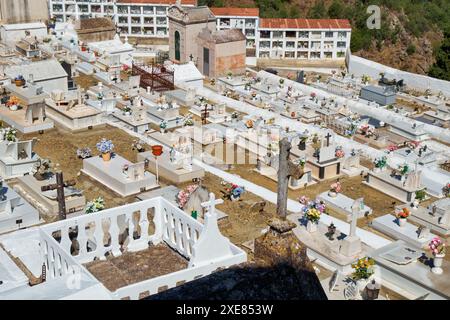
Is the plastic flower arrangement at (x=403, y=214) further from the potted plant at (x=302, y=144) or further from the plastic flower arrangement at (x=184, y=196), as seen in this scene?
the potted plant at (x=302, y=144)

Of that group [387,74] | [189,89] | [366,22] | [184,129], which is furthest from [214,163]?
[366,22]

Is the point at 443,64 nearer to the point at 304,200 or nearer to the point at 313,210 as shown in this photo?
the point at 304,200

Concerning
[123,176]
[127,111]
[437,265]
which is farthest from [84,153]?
Result: [437,265]

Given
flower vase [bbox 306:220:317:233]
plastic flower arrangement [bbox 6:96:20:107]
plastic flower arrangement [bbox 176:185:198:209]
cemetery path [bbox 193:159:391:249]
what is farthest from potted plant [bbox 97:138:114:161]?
plastic flower arrangement [bbox 6:96:20:107]

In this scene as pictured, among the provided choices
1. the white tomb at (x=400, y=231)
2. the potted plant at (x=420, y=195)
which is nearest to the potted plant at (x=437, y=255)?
the white tomb at (x=400, y=231)

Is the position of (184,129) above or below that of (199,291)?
below

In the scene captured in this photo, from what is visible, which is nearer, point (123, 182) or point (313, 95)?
point (123, 182)

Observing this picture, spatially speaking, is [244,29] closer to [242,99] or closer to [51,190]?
[242,99]
